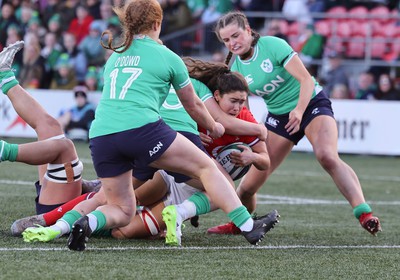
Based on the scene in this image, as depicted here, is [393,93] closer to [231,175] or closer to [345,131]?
[345,131]

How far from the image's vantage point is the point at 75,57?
18797 mm

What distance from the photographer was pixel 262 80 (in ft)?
23.8

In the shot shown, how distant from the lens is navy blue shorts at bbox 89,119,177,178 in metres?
5.38

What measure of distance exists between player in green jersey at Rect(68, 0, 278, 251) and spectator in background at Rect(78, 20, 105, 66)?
1305 centimetres

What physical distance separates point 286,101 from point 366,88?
922 cm

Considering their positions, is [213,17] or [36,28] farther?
[36,28]

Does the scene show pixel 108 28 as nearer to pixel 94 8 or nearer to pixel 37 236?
pixel 94 8

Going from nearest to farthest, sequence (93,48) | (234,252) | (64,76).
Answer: (234,252) → (64,76) → (93,48)

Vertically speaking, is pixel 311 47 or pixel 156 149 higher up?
pixel 156 149

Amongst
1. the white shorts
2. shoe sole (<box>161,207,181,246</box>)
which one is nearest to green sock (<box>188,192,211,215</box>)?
the white shorts

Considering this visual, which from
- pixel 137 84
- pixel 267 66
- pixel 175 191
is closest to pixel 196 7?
pixel 267 66

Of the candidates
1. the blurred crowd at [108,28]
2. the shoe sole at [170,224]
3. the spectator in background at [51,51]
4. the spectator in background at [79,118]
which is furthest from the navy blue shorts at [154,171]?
the spectator in background at [51,51]

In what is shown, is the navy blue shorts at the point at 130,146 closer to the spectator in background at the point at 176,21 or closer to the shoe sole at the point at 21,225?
the shoe sole at the point at 21,225

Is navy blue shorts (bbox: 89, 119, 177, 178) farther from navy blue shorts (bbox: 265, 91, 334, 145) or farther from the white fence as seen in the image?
the white fence
